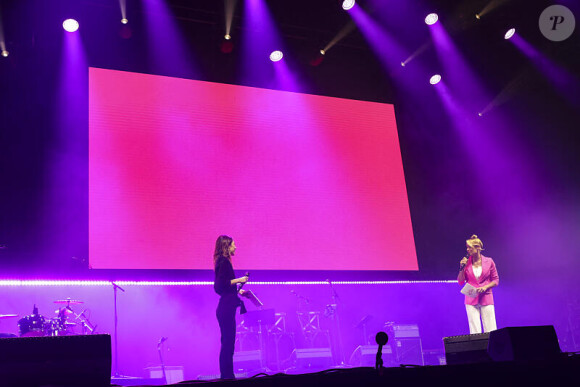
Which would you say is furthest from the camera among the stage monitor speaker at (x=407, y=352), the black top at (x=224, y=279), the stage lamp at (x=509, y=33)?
the stage lamp at (x=509, y=33)

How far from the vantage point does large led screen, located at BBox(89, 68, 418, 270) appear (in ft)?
20.9

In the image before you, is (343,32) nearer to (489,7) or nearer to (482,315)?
(489,7)

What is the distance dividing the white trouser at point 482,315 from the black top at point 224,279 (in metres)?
2.53

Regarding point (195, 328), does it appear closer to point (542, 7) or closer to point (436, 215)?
point (436, 215)

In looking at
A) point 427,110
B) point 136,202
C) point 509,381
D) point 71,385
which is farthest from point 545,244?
point 71,385

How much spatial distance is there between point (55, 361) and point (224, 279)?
3.50 meters

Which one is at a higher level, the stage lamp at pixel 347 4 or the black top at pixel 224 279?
the stage lamp at pixel 347 4

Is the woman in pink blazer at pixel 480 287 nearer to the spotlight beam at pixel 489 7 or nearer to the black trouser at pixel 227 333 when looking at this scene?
the black trouser at pixel 227 333

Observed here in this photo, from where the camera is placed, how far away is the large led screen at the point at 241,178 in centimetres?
638

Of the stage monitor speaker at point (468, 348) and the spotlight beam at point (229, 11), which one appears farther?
the spotlight beam at point (229, 11)

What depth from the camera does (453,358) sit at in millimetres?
3014

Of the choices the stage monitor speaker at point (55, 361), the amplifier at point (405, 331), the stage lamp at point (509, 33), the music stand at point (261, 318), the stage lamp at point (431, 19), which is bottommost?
the stage monitor speaker at point (55, 361)

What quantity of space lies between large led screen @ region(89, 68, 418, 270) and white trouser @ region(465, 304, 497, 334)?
6.16 feet

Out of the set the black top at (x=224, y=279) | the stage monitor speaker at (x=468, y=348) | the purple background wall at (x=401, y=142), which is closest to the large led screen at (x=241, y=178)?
the purple background wall at (x=401, y=142)
